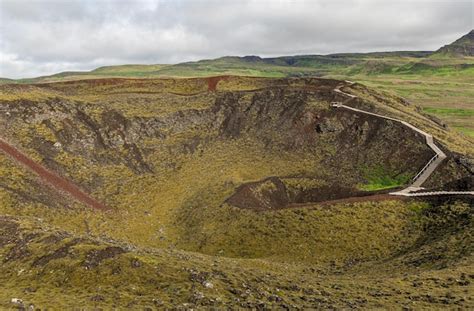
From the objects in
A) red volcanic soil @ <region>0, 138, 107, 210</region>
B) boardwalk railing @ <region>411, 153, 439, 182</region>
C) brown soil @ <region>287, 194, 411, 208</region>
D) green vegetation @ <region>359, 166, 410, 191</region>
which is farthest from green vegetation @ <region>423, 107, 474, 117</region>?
red volcanic soil @ <region>0, 138, 107, 210</region>

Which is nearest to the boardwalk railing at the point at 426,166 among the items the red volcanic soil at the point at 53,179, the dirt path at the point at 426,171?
the dirt path at the point at 426,171

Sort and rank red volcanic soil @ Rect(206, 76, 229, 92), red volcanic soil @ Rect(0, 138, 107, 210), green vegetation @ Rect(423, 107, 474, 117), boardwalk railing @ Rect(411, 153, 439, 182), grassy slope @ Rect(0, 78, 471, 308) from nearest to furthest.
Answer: grassy slope @ Rect(0, 78, 471, 308)
red volcanic soil @ Rect(0, 138, 107, 210)
boardwalk railing @ Rect(411, 153, 439, 182)
red volcanic soil @ Rect(206, 76, 229, 92)
green vegetation @ Rect(423, 107, 474, 117)

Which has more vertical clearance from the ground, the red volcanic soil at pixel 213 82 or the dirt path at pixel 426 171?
the red volcanic soil at pixel 213 82

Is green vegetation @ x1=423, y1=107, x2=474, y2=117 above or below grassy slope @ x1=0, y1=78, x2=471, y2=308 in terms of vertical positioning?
above

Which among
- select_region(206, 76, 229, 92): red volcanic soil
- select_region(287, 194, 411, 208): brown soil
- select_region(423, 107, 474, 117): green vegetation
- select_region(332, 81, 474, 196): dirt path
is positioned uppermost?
select_region(206, 76, 229, 92): red volcanic soil

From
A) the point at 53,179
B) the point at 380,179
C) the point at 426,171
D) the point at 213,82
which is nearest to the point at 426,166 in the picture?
the point at 426,171

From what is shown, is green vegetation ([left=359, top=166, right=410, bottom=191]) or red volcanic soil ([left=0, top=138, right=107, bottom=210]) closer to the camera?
red volcanic soil ([left=0, top=138, right=107, bottom=210])

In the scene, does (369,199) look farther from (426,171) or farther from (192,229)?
(192,229)

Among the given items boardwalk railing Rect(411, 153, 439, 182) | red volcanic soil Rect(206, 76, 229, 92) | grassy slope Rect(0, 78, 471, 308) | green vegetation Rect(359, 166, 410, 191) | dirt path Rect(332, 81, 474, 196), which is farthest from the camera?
red volcanic soil Rect(206, 76, 229, 92)

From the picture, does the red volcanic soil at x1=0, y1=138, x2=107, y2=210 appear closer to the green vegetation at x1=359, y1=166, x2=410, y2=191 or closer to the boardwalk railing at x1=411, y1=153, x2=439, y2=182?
the green vegetation at x1=359, y1=166, x2=410, y2=191

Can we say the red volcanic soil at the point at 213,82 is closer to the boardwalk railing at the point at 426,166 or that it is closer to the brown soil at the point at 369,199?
the brown soil at the point at 369,199
